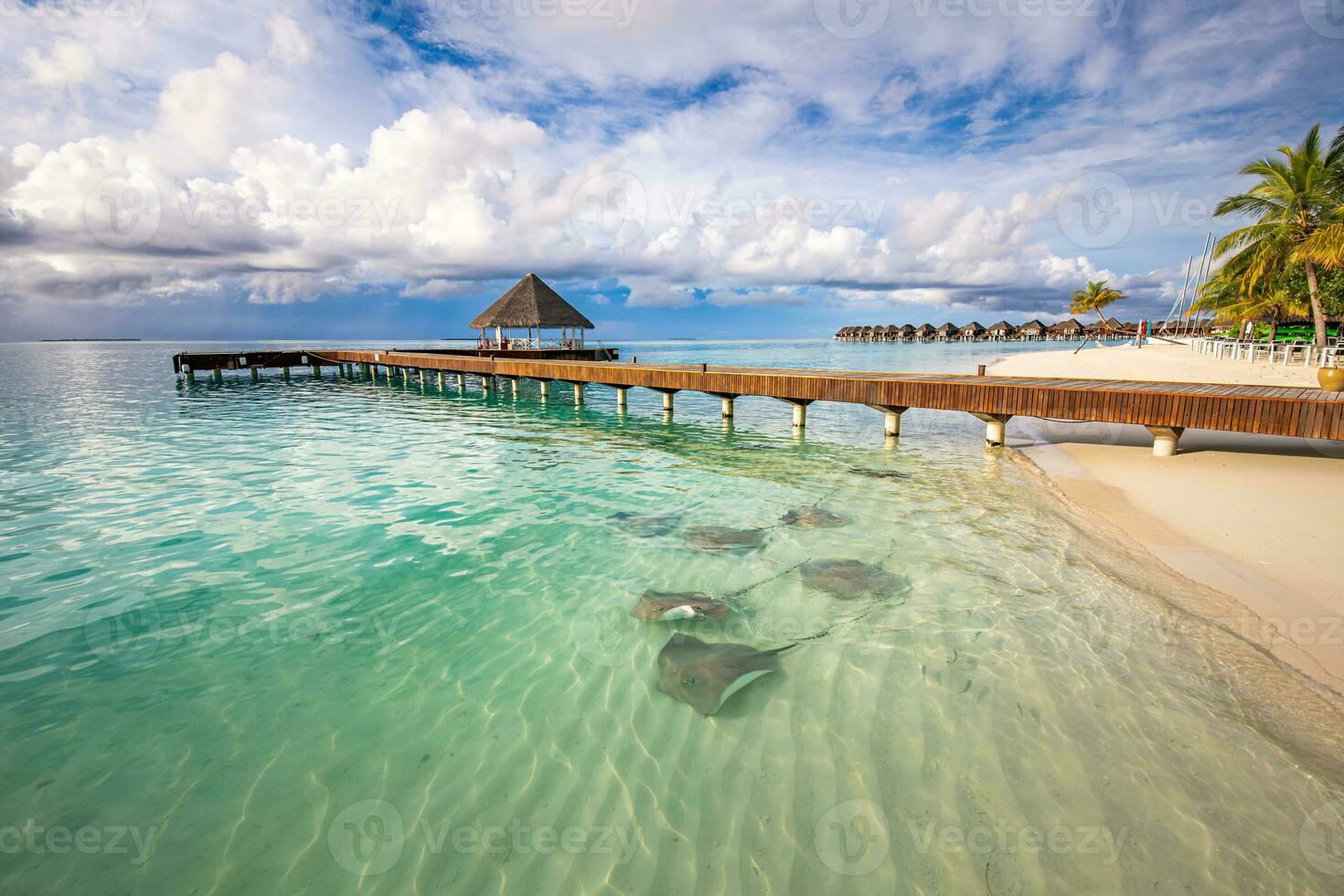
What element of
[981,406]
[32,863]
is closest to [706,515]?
[32,863]

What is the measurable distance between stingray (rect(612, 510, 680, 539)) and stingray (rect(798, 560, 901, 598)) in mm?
2392

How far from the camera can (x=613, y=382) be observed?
21.7 m

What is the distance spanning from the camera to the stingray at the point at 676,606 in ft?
19.8

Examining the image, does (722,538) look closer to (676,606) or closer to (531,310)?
(676,606)

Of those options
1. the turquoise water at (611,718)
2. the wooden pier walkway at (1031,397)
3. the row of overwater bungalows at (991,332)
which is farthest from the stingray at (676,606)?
the row of overwater bungalows at (991,332)

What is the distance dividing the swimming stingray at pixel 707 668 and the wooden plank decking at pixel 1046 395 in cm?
1094

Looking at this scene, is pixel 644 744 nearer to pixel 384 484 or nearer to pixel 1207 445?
pixel 384 484

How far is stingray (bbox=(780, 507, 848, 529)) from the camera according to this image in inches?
355

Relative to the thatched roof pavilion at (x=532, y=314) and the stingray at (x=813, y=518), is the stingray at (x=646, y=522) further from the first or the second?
the thatched roof pavilion at (x=532, y=314)

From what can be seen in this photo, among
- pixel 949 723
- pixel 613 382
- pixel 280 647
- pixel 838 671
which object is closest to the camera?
pixel 949 723

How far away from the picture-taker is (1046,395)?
12.9 meters

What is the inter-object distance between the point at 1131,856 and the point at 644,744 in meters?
3.04

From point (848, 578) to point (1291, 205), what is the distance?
3357cm

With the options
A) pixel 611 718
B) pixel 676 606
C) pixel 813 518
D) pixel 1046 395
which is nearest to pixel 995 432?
pixel 1046 395
